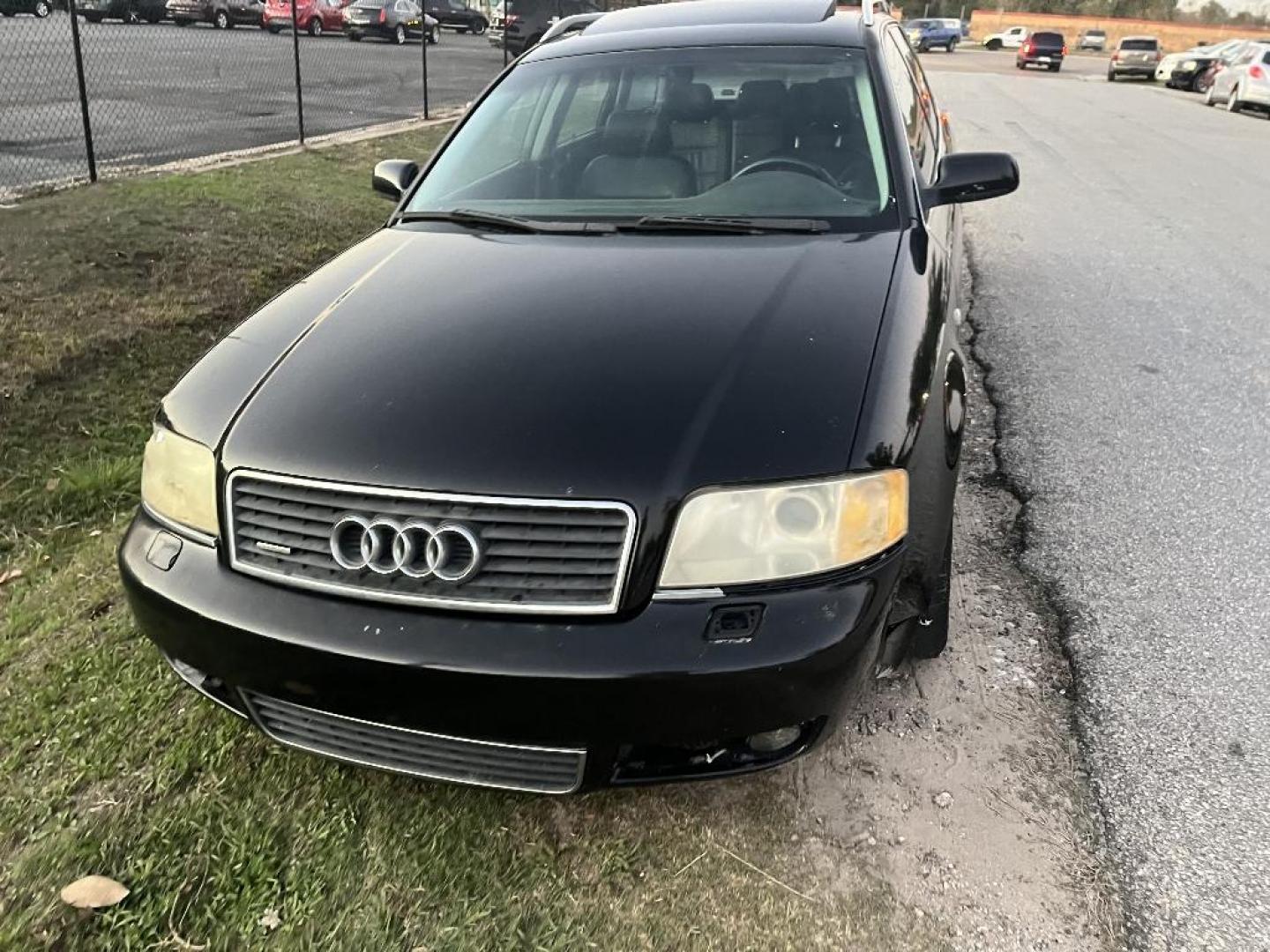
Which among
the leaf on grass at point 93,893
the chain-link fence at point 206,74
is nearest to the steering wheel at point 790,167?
the leaf on grass at point 93,893

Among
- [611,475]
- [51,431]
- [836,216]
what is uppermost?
[836,216]

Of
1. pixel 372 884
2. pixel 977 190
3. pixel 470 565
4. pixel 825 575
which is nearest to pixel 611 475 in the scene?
pixel 470 565

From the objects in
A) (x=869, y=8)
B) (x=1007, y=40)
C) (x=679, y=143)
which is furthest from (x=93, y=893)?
(x=1007, y=40)

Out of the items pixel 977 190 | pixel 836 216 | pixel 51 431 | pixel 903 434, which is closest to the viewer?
pixel 903 434

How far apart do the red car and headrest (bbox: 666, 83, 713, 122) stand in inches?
1069

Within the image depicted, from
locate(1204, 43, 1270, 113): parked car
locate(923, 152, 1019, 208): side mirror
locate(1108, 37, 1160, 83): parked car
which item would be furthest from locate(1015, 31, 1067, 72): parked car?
locate(923, 152, 1019, 208): side mirror

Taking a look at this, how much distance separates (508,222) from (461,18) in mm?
36879

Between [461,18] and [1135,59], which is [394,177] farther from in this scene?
[461,18]

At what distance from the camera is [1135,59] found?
101ft

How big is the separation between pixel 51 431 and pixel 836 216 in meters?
3.12

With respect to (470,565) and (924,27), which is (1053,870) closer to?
(470,565)

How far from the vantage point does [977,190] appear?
3156 mm

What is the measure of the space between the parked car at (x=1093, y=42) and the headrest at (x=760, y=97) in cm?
5909

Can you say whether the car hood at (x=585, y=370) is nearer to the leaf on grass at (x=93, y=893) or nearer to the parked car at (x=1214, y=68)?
the leaf on grass at (x=93, y=893)
